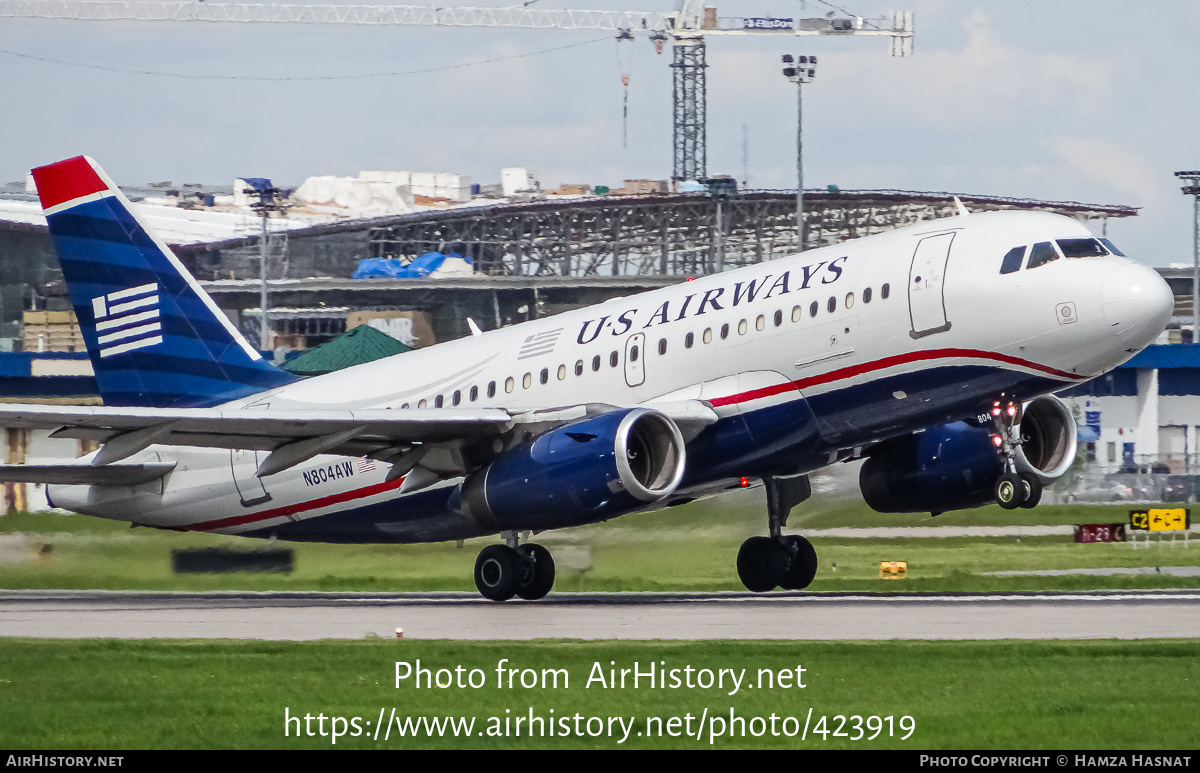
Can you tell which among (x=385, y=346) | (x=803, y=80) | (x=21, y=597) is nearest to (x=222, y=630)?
(x=21, y=597)

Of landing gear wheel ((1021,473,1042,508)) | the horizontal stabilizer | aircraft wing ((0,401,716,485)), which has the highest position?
aircraft wing ((0,401,716,485))

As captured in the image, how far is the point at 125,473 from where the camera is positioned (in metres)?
31.9

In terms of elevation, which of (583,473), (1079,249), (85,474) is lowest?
(85,474)

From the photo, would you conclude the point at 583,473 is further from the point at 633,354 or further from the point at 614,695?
the point at 614,695

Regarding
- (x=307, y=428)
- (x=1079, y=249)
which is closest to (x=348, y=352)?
(x=307, y=428)

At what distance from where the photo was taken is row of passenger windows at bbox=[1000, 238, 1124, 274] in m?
24.6

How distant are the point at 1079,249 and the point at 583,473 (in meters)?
8.08

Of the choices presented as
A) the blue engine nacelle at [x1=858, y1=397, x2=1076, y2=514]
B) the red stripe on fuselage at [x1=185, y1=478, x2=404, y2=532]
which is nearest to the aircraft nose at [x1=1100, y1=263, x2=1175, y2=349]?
the blue engine nacelle at [x1=858, y1=397, x2=1076, y2=514]

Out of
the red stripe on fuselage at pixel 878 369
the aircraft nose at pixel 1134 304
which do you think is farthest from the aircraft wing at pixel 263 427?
the aircraft nose at pixel 1134 304

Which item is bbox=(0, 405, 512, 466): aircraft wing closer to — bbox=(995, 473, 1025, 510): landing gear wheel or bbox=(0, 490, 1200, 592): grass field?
bbox=(0, 490, 1200, 592): grass field

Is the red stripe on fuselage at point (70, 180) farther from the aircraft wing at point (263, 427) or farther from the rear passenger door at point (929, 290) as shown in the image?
the rear passenger door at point (929, 290)

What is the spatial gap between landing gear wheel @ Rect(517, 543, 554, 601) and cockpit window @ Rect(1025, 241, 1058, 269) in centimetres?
965

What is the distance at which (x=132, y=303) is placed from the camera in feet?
106

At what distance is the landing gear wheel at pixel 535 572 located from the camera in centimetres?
2877
